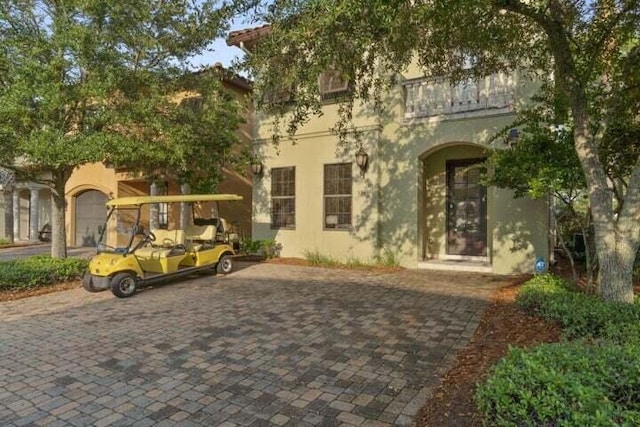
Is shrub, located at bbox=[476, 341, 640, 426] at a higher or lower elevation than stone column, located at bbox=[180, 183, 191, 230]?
lower

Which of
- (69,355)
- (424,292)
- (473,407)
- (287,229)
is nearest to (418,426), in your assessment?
(473,407)

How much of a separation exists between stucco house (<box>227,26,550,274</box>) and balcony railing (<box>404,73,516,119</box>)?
2 centimetres

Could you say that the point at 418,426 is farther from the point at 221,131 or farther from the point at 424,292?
the point at 221,131

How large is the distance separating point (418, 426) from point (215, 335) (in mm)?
2892

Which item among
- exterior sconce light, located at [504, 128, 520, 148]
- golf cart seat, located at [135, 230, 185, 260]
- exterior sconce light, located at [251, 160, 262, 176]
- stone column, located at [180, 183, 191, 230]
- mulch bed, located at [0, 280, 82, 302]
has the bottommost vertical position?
mulch bed, located at [0, 280, 82, 302]

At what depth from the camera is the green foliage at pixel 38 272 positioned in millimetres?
7812

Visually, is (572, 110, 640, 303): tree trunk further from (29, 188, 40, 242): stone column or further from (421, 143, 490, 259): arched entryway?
(29, 188, 40, 242): stone column

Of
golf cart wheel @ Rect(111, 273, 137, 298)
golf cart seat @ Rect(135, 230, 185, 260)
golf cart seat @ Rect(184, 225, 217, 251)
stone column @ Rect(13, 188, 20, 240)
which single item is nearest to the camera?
golf cart wheel @ Rect(111, 273, 137, 298)

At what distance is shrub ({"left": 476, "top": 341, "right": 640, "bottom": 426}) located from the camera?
2.21 meters

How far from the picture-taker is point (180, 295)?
7461 millimetres

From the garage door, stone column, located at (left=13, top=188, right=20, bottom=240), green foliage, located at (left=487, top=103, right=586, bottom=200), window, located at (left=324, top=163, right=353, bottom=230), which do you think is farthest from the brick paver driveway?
stone column, located at (left=13, top=188, right=20, bottom=240)

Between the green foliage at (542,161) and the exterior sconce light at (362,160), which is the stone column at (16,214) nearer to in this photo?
the exterior sconce light at (362,160)

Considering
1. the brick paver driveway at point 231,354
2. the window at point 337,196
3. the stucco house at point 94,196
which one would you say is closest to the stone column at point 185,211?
the stucco house at point 94,196

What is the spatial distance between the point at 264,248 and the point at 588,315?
8919 mm
